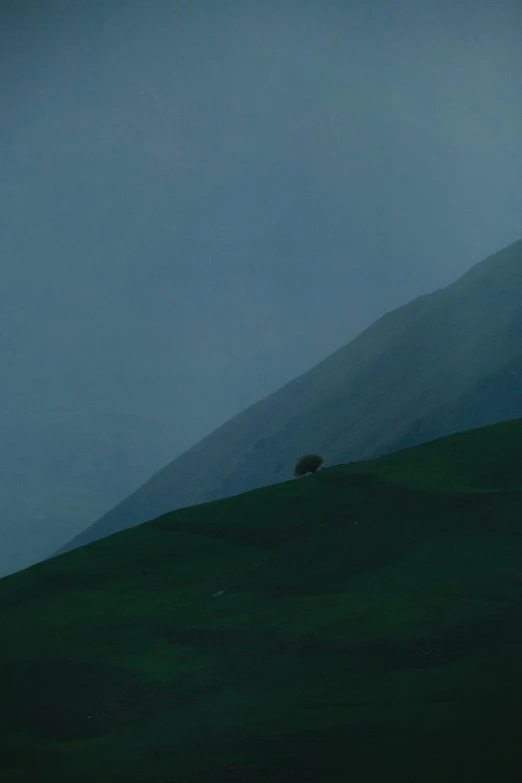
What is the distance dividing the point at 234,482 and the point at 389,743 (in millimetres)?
181829

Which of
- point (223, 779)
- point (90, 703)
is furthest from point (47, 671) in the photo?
point (223, 779)

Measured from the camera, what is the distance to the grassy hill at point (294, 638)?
15.2 meters

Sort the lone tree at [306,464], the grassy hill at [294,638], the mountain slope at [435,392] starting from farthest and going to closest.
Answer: the mountain slope at [435,392] < the lone tree at [306,464] < the grassy hill at [294,638]

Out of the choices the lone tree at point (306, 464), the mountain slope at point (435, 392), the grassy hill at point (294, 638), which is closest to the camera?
the grassy hill at point (294, 638)

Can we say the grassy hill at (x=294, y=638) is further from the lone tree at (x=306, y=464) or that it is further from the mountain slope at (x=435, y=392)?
the mountain slope at (x=435, y=392)

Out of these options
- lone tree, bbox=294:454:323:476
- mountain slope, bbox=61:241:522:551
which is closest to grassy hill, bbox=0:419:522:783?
lone tree, bbox=294:454:323:476

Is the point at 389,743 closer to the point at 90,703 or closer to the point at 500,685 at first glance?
the point at 500,685

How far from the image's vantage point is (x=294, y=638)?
21953 mm

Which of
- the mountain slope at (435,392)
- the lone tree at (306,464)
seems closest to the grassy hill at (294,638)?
the lone tree at (306,464)

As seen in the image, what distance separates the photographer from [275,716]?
17.0 meters

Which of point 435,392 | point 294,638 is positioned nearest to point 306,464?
point 294,638

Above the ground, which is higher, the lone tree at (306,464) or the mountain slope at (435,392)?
the mountain slope at (435,392)

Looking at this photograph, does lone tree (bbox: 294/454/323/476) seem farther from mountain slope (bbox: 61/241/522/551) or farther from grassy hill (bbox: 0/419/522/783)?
mountain slope (bbox: 61/241/522/551)

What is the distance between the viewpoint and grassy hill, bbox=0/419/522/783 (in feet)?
49.8
